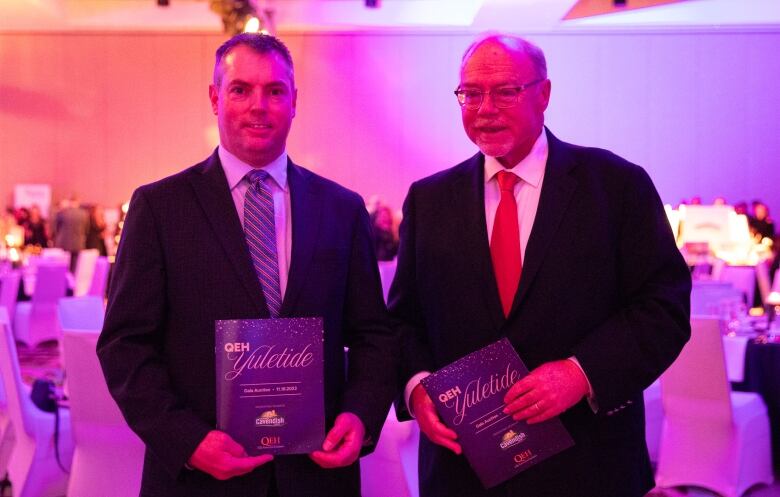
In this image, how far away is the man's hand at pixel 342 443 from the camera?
5.41 feet

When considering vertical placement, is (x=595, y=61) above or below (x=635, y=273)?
above

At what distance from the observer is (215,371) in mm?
1702

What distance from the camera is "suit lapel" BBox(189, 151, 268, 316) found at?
5.67ft

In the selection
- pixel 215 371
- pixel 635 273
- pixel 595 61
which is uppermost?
pixel 595 61

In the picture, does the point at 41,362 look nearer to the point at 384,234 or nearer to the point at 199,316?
the point at 384,234

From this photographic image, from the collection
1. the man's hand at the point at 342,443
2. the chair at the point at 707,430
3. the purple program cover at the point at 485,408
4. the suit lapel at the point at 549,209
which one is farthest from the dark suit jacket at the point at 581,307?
the chair at the point at 707,430

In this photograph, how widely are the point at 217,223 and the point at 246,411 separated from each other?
1.26 ft

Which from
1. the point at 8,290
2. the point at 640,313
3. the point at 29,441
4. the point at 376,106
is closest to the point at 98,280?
the point at 8,290

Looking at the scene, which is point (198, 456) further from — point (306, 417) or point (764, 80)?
point (764, 80)

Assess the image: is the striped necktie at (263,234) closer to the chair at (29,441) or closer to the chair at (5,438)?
→ the chair at (29,441)

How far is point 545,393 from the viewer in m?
1.72

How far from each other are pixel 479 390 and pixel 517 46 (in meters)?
0.72

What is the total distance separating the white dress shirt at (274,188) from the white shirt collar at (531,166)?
0.46 metres

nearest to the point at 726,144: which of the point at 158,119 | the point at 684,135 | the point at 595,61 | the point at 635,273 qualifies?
the point at 684,135
